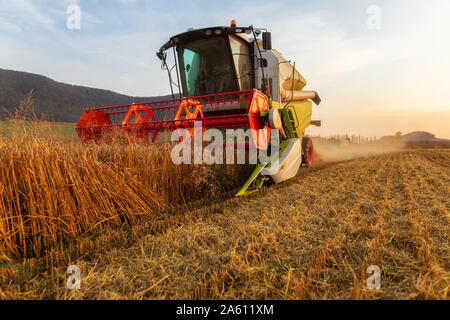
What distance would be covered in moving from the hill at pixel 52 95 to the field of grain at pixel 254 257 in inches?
1603

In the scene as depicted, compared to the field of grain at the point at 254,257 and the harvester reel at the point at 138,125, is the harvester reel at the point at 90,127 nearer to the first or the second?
the harvester reel at the point at 138,125

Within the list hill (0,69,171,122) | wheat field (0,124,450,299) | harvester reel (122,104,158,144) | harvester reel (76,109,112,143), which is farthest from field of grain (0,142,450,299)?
hill (0,69,171,122)

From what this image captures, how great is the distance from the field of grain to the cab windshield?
3153mm

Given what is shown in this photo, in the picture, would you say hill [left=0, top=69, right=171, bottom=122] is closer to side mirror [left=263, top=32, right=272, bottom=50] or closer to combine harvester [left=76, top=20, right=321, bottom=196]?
combine harvester [left=76, top=20, right=321, bottom=196]

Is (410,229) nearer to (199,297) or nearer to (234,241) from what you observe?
(234,241)

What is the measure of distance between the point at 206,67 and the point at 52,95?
48005mm

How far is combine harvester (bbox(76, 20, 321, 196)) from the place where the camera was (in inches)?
143

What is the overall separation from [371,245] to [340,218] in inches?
26.7

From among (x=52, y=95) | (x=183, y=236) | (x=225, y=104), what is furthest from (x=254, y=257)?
(x=52, y=95)

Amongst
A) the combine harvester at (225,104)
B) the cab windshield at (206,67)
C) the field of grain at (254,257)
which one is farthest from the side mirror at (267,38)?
the field of grain at (254,257)

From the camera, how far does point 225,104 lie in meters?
4.44

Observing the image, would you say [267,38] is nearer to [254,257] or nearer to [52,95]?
[254,257]

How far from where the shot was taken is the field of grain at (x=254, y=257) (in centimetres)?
130

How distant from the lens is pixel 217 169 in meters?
3.97
